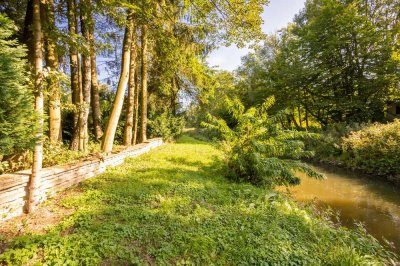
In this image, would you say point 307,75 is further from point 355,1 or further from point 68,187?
point 68,187

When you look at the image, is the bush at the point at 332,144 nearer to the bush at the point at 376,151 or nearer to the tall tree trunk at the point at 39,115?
the bush at the point at 376,151

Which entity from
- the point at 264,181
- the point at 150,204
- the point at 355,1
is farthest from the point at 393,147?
the point at 355,1

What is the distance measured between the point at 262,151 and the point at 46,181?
5525mm

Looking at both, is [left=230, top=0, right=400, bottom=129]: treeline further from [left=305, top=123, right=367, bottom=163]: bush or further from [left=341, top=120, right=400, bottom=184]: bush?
[left=341, top=120, right=400, bottom=184]: bush

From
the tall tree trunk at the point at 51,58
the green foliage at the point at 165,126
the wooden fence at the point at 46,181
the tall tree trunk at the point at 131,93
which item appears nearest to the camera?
the wooden fence at the point at 46,181

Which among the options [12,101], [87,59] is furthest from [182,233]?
[87,59]

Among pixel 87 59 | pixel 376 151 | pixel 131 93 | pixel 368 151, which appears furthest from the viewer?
pixel 368 151

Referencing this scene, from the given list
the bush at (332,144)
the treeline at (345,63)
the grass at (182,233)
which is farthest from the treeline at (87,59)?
the treeline at (345,63)

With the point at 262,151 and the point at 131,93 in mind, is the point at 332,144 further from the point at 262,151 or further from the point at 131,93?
the point at 131,93

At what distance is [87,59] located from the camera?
7539mm

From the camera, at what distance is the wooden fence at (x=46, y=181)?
3.59m

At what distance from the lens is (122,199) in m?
4.71

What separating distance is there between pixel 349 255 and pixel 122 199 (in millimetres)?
3991

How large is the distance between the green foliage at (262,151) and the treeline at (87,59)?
2772mm
